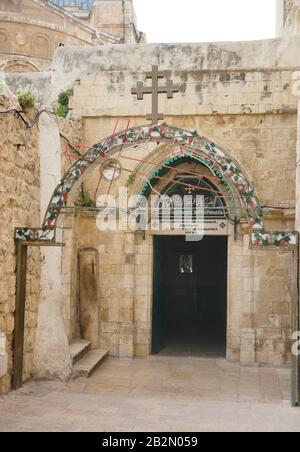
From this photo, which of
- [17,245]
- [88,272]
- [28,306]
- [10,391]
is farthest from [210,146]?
[88,272]

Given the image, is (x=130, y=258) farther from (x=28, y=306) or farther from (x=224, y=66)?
(x=224, y=66)

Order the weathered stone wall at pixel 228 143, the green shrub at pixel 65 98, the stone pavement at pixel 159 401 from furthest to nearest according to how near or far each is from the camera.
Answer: the green shrub at pixel 65 98, the weathered stone wall at pixel 228 143, the stone pavement at pixel 159 401

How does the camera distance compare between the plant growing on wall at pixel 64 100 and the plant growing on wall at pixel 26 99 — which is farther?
the plant growing on wall at pixel 64 100

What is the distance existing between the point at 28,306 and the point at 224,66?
582 centimetres

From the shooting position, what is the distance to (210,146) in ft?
22.5

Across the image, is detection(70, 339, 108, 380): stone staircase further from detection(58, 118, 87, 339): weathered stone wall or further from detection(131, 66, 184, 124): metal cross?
detection(131, 66, 184, 124): metal cross

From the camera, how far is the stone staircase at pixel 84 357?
863 cm

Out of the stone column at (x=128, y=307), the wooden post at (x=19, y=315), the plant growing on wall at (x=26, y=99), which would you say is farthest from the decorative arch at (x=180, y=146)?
the stone column at (x=128, y=307)

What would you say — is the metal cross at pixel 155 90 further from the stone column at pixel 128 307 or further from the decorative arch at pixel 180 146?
the stone column at pixel 128 307

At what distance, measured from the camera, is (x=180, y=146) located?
23.2ft

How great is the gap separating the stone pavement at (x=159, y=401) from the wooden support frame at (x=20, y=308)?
24 cm

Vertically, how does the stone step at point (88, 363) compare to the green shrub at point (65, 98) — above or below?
below

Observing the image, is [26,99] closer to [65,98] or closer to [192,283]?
[65,98]
